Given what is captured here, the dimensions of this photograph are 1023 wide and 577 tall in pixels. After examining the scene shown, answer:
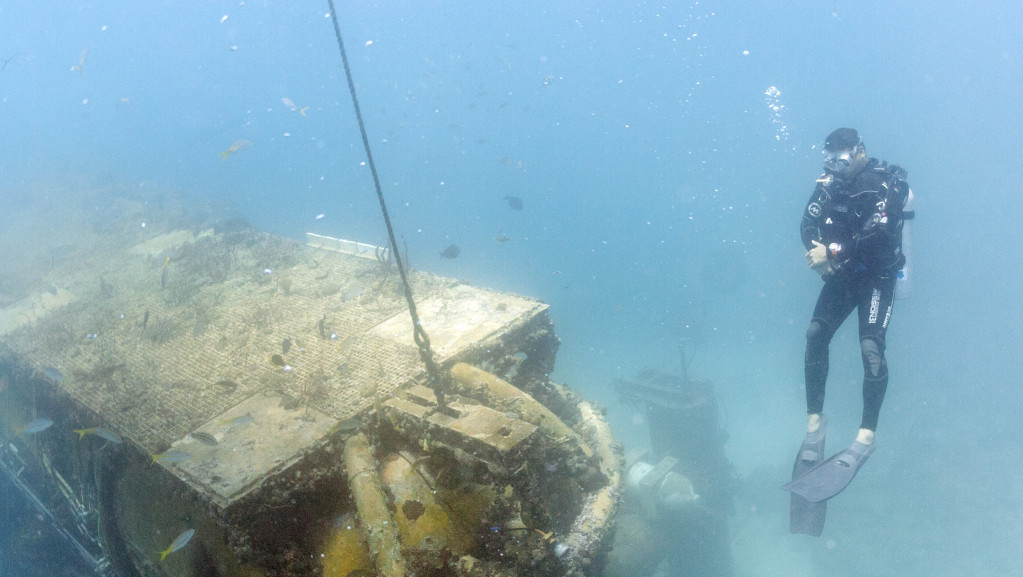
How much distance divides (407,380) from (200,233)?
9.05m

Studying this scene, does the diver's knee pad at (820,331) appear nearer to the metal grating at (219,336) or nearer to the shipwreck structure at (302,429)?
the shipwreck structure at (302,429)

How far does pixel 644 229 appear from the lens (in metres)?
82.1

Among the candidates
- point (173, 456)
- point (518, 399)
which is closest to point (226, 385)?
point (173, 456)

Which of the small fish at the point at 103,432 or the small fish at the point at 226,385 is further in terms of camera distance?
the small fish at the point at 226,385

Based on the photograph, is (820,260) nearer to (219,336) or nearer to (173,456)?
(173,456)

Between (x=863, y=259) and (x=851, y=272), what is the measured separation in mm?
166

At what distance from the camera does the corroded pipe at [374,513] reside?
2700 mm

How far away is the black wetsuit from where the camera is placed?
460cm

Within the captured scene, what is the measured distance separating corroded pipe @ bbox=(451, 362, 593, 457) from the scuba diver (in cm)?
225

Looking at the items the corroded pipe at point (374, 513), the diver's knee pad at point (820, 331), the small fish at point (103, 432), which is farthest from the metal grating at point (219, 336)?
the diver's knee pad at point (820, 331)

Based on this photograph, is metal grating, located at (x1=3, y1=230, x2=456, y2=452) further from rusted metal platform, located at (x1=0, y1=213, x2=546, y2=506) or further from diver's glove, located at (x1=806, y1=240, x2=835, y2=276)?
diver's glove, located at (x1=806, y1=240, x2=835, y2=276)

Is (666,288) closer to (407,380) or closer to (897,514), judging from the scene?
(897,514)

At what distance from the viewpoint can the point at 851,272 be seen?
16.0 ft

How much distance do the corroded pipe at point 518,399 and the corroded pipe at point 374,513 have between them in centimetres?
→ 104
